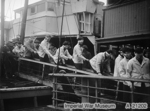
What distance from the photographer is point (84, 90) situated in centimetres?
520

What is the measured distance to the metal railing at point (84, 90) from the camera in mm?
4113

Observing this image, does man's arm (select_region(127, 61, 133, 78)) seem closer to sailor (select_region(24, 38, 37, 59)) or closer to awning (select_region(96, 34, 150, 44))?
awning (select_region(96, 34, 150, 44))

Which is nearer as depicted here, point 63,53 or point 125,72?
point 125,72

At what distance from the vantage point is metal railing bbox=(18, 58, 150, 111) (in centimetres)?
411

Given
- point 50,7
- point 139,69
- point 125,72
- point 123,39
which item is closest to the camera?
point 139,69

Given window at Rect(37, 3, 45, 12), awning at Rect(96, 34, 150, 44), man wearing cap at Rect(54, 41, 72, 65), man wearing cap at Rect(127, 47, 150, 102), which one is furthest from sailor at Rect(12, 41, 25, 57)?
window at Rect(37, 3, 45, 12)

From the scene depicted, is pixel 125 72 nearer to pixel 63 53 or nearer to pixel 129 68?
pixel 129 68

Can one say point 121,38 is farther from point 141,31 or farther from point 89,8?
point 89,8

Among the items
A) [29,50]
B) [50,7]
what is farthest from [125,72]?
[50,7]

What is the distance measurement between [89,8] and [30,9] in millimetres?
6851

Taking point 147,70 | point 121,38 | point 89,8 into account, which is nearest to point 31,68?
point 121,38

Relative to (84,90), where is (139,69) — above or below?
above

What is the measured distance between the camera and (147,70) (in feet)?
15.2

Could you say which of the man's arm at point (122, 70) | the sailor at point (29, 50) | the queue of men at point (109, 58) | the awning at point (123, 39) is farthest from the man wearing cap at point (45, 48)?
the man's arm at point (122, 70)
